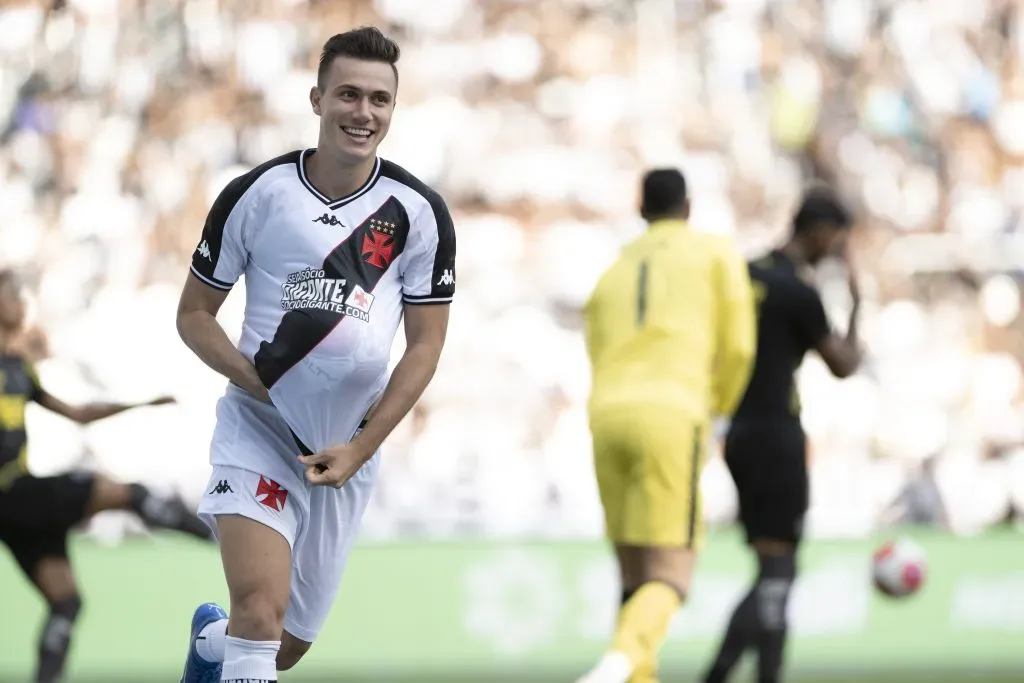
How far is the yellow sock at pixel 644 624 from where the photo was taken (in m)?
6.20

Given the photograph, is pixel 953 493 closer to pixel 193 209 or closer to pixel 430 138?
pixel 430 138

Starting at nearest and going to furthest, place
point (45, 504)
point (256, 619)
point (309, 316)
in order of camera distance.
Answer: point (256, 619), point (309, 316), point (45, 504)

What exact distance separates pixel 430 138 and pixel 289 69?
165 centimetres

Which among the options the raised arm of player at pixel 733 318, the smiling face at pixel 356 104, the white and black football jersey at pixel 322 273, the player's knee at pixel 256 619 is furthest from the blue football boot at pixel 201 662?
the raised arm of player at pixel 733 318

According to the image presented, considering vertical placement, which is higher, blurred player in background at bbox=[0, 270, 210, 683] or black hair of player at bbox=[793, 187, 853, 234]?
black hair of player at bbox=[793, 187, 853, 234]

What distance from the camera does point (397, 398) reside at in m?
4.80

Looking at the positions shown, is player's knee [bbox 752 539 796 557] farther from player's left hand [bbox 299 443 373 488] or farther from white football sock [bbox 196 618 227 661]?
player's left hand [bbox 299 443 373 488]

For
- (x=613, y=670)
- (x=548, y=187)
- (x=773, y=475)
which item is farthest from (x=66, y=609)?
(x=548, y=187)

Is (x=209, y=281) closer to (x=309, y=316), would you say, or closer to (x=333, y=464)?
(x=309, y=316)

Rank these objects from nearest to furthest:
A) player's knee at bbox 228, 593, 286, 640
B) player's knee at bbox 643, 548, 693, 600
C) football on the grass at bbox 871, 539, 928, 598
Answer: player's knee at bbox 228, 593, 286, 640 → player's knee at bbox 643, 548, 693, 600 → football on the grass at bbox 871, 539, 928, 598

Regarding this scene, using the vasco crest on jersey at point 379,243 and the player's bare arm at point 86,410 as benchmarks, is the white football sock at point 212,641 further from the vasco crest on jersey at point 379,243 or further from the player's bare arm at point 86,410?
the player's bare arm at point 86,410

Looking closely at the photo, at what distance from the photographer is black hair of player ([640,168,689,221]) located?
693 centimetres

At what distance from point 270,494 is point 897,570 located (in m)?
7.18

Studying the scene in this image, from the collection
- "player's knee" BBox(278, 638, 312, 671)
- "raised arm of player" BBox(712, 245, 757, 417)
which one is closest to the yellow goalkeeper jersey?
"raised arm of player" BBox(712, 245, 757, 417)
